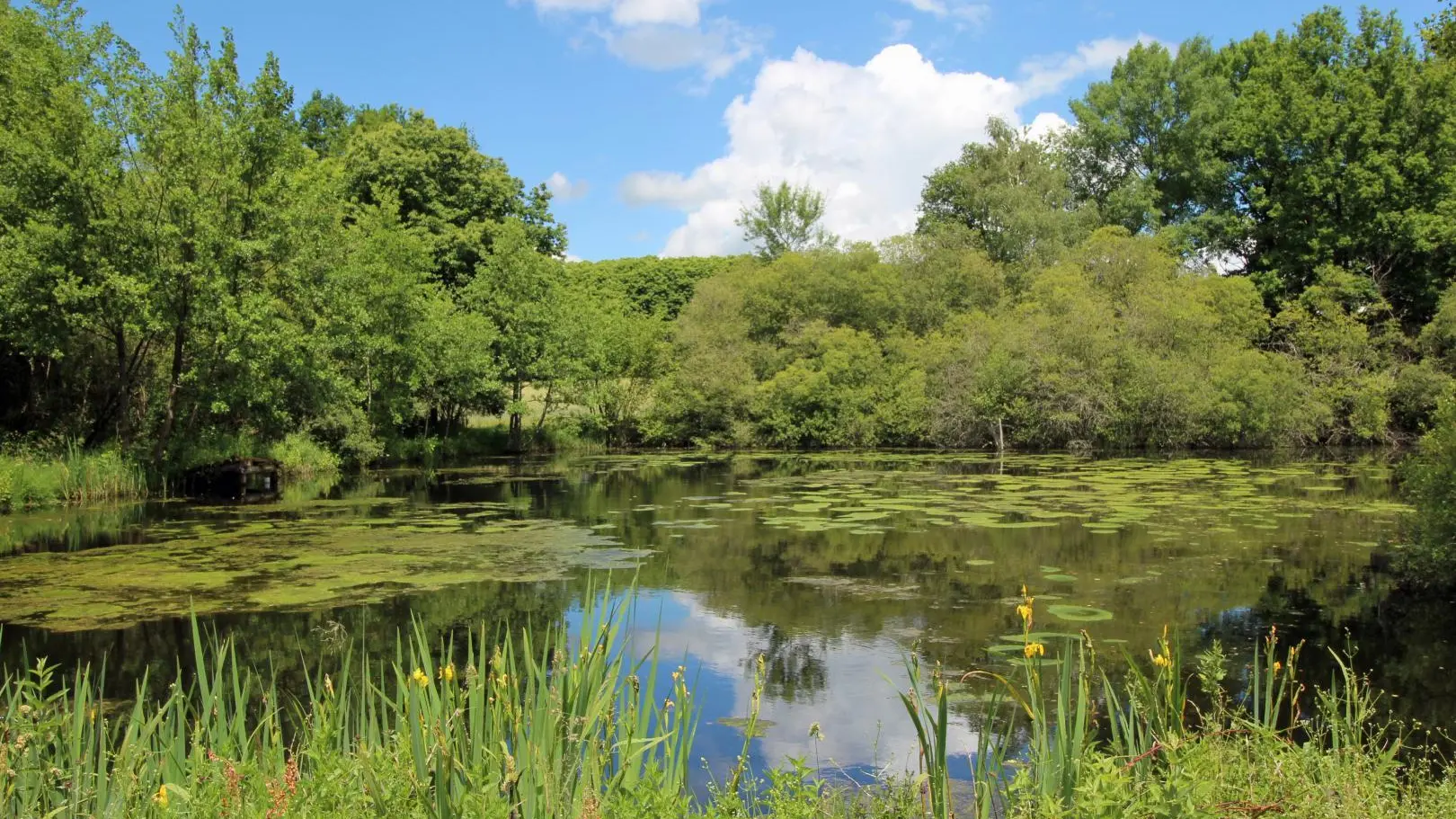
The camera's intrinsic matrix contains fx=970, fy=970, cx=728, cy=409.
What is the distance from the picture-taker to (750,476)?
73.6ft

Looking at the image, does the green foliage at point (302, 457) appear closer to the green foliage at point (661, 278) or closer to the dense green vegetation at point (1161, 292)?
the dense green vegetation at point (1161, 292)

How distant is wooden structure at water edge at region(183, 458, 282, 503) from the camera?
61.3ft

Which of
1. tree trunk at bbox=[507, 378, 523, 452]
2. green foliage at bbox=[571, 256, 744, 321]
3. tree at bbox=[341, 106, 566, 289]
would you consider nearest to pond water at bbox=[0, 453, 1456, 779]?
tree trunk at bbox=[507, 378, 523, 452]

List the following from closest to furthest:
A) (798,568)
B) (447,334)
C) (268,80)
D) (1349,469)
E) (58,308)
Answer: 1. (798,568)
2. (58,308)
3. (268,80)
4. (1349,469)
5. (447,334)

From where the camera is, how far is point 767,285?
34906 millimetres

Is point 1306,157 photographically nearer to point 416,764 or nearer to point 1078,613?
point 1078,613

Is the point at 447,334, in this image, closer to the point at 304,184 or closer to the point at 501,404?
the point at 501,404

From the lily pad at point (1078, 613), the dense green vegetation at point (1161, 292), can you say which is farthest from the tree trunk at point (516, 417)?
the lily pad at point (1078, 613)

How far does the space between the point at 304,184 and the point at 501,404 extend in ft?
31.7

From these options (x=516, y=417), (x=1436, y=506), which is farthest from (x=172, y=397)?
(x=1436, y=506)

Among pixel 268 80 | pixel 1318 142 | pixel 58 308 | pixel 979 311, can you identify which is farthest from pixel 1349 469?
pixel 58 308

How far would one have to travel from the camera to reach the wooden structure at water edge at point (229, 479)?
18.7 meters

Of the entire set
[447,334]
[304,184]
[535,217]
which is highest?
[535,217]

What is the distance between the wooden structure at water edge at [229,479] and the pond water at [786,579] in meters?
2.17
